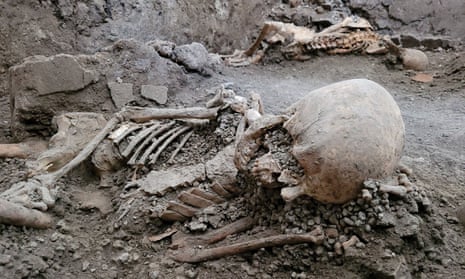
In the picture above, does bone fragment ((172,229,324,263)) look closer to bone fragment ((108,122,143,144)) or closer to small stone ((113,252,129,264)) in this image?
small stone ((113,252,129,264))

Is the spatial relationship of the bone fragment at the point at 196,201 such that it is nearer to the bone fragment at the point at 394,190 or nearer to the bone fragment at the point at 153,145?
the bone fragment at the point at 153,145

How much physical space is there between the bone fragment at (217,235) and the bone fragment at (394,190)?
580 mm

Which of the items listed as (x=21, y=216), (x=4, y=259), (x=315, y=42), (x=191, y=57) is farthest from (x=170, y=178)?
(x=315, y=42)

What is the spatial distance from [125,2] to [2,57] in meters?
1.17

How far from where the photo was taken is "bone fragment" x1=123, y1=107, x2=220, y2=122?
106 inches

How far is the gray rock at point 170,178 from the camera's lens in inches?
91.9

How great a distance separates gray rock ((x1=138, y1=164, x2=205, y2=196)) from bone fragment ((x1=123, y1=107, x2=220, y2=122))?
357 mm

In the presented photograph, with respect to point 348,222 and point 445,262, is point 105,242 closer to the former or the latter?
point 348,222

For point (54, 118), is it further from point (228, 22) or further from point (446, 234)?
point (228, 22)

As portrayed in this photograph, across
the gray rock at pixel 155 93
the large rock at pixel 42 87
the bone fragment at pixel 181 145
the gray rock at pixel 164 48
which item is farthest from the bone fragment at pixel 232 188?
the gray rock at pixel 164 48

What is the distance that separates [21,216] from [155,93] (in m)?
1.34

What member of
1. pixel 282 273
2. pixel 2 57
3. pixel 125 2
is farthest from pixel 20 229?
pixel 125 2

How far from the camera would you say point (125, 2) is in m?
4.43

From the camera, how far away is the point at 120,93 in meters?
3.15
